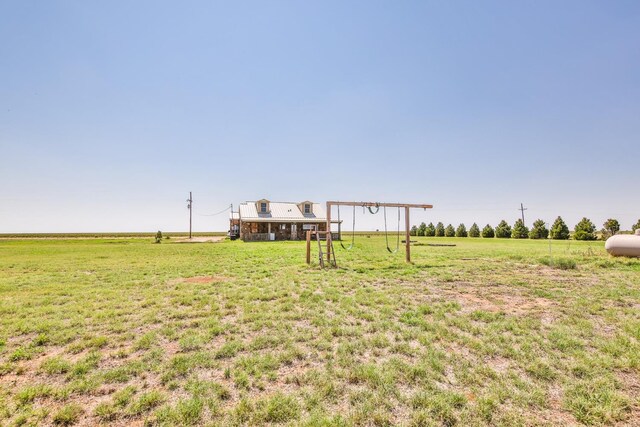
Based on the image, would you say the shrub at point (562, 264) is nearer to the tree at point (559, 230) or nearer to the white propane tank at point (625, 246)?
the white propane tank at point (625, 246)

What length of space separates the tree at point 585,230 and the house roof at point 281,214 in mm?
29423

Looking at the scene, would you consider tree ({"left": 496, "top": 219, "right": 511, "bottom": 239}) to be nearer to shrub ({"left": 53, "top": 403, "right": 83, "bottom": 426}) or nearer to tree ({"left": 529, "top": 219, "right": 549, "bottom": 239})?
tree ({"left": 529, "top": 219, "right": 549, "bottom": 239})

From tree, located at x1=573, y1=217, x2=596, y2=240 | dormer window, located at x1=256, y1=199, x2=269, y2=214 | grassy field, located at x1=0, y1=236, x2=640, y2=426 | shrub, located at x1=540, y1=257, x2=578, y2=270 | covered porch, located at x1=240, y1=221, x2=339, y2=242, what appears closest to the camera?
grassy field, located at x1=0, y1=236, x2=640, y2=426

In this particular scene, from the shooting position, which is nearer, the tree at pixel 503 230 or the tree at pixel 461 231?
the tree at pixel 503 230

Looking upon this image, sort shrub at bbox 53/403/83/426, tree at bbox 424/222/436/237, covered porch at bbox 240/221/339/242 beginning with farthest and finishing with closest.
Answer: tree at bbox 424/222/436/237 → covered porch at bbox 240/221/339/242 → shrub at bbox 53/403/83/426

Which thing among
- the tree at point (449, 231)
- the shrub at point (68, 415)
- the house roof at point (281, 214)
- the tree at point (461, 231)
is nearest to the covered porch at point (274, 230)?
the house roof at point (281, 214)

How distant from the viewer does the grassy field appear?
2.80 meters

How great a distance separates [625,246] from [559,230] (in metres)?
27.4

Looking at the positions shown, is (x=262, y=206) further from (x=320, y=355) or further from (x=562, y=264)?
(x=320, y=355)

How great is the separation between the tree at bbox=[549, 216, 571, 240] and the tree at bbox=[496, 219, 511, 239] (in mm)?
5259

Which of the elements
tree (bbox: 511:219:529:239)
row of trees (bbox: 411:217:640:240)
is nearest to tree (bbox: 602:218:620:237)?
row of trees (bbox: 411:217:640:240)

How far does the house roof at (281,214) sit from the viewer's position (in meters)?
35.3

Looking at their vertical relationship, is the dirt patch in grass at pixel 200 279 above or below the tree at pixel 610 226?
below

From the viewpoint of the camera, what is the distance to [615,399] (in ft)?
9.59
